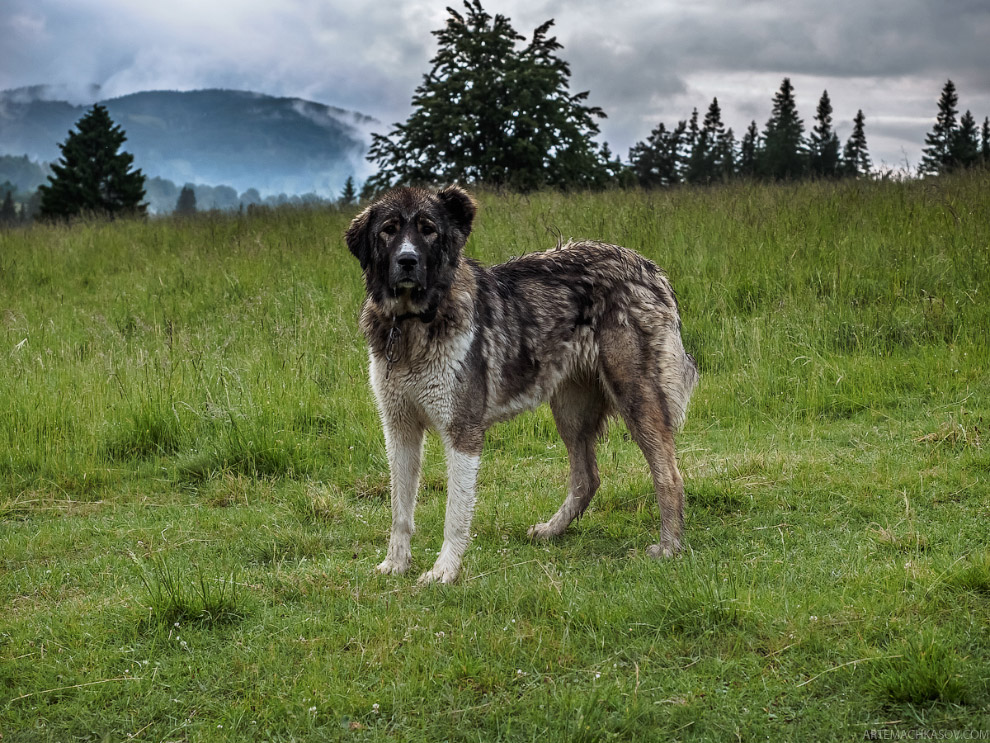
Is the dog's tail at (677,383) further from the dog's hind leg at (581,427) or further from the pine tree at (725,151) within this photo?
the pine tree at (725,151)

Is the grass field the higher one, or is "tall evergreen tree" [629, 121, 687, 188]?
"tall evergreen tree" [629, 121, 687, 188]

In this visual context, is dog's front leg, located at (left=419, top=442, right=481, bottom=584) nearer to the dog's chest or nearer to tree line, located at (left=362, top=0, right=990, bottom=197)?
the dog's chest

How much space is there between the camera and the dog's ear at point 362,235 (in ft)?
16.3

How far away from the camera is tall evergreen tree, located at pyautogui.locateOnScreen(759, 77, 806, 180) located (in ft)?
158

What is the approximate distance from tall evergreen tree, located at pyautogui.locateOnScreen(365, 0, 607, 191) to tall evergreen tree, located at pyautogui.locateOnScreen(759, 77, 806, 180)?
85.4 ft

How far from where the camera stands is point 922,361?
8.13 meters

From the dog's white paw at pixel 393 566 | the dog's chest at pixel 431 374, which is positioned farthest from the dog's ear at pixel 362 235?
the dog's white paw at pixel 393 566

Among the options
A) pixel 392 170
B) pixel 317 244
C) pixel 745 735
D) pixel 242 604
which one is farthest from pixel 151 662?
pixel 392 170

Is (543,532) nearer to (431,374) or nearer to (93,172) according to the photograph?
(431,374)

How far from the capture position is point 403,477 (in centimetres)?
510

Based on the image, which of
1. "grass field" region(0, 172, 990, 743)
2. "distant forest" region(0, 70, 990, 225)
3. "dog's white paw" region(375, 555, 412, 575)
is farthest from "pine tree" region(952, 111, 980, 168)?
Answer: "dog's white paw" region(375, 555, 412, 575)

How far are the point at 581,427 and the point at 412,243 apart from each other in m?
1.86

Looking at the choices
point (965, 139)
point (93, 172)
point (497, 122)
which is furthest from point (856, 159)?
point (93, 172)

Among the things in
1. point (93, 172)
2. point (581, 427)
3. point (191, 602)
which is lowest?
point (191, 602)
